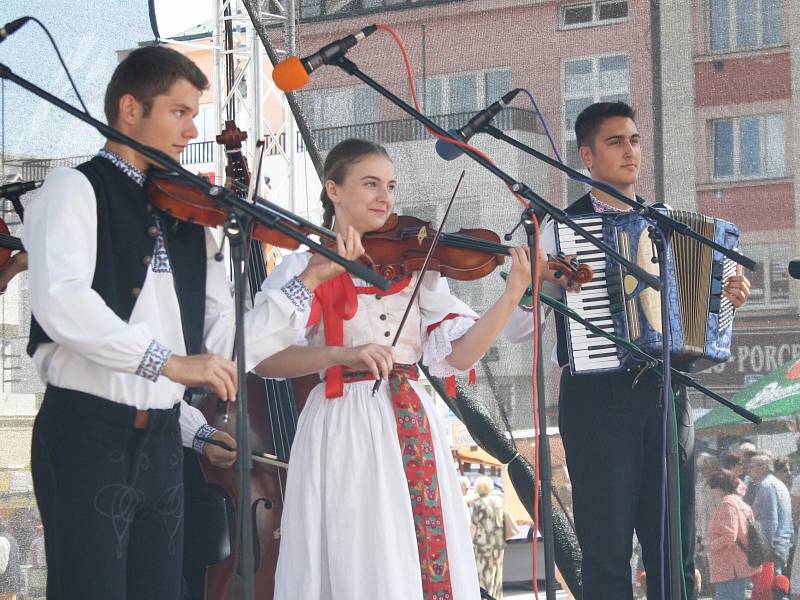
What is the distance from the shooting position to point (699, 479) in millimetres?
4449

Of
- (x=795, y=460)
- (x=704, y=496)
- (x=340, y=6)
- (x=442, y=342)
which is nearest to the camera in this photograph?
(x=442, y=342)

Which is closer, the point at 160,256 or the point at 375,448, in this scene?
the point at 160,256

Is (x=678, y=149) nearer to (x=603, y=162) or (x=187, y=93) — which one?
(x=603, y=162)

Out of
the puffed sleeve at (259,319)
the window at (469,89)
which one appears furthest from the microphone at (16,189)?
the window at (469,89)

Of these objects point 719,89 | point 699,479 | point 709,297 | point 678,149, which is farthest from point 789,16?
point 699,479

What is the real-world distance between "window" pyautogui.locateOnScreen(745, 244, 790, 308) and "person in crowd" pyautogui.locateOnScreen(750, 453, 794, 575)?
0.60 meters

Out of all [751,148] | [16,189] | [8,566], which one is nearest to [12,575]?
[8,566]

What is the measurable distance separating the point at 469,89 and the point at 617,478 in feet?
6.18

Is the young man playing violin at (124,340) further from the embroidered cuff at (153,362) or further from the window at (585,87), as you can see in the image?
the window at (585,87)

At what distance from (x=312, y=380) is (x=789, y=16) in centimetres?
232

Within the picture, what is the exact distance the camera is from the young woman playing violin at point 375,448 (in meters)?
2.83

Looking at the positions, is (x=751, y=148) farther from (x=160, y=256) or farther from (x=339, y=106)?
(x=160, y=256)

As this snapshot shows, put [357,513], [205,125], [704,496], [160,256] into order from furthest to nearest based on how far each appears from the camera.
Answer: [205,125] < [704,496] < [357,513] < [160,256]

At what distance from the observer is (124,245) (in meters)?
2.44
